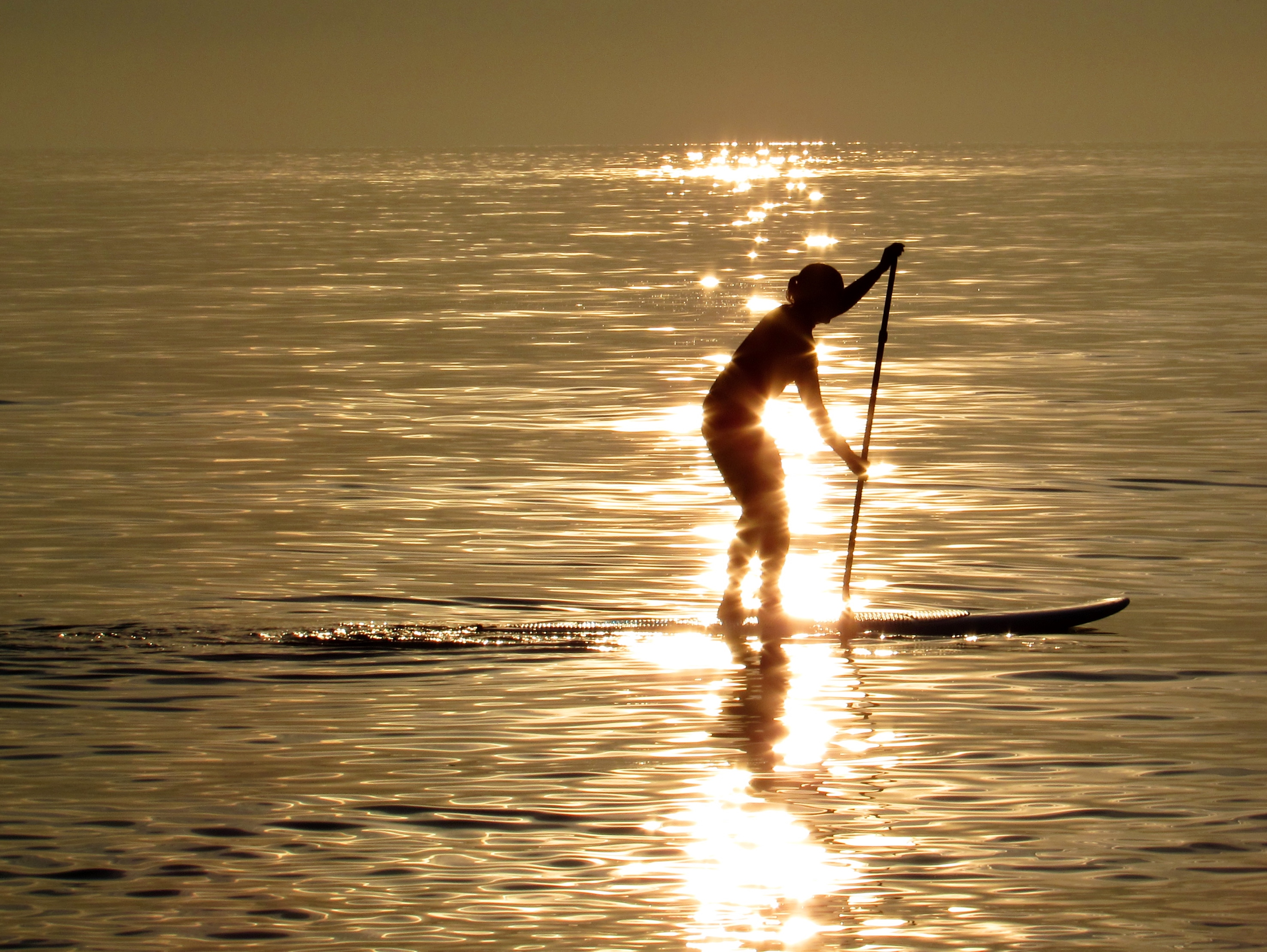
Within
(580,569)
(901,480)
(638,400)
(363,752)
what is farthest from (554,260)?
(363,752)

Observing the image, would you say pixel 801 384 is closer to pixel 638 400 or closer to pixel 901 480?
pixel 901 480

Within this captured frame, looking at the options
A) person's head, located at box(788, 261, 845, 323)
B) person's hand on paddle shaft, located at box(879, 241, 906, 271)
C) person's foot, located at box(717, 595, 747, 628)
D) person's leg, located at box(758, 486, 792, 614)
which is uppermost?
person's hand on paddle shaft, located at box(879, 241, 906, 271)

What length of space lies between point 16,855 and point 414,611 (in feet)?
13.7

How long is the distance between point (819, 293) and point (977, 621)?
1.76 meters

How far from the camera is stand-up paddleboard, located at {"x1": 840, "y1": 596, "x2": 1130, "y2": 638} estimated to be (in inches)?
417

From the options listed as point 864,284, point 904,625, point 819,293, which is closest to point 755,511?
point 904,625

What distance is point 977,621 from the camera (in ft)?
34.8

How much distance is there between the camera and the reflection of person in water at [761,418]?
10344mm

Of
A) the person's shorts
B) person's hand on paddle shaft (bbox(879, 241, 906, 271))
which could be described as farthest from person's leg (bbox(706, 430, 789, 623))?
person's hand on paddle shaft (bbox(879, 241, 906, 271))

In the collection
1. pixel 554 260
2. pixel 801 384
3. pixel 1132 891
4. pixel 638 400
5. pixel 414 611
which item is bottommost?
pixel 1132 891

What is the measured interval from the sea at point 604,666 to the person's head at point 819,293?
4.97 feet

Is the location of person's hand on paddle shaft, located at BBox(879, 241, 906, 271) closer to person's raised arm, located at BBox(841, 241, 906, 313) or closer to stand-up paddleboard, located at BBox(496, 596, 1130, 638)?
person's raised arm, located at BBox(841, 241, 906, 313)

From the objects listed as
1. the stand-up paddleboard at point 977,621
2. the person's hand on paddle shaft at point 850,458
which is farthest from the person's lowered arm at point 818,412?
the stand-up paddleboard at point 977,621

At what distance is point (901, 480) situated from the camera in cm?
1600
